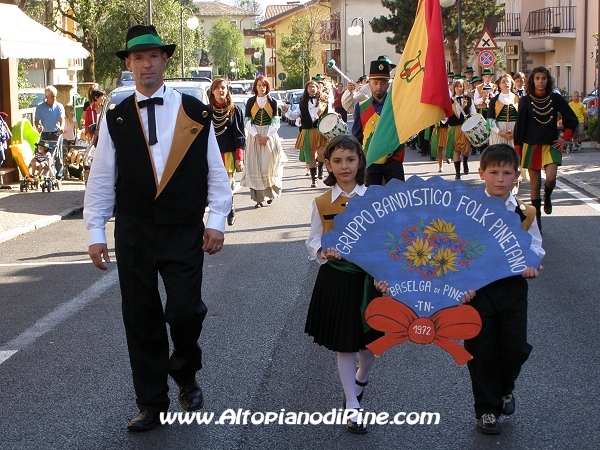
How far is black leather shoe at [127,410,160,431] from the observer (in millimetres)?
5129

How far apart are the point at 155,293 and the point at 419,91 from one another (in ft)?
7.69

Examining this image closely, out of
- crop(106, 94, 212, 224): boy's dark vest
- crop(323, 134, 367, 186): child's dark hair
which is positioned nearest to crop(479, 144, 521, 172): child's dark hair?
crop(323, 134, 367, 186): child's dark hair

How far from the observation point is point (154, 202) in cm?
501

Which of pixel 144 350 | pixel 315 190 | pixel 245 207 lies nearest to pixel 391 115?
pixel 144 350

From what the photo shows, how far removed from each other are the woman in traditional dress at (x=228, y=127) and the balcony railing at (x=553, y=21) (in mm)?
31738

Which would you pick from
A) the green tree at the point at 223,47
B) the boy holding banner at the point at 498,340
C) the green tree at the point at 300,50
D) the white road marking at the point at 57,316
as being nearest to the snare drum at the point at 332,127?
the white road marking at the point at 57,316

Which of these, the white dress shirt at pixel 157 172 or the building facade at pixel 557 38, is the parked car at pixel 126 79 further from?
the white dress shirt at pixel 157 172

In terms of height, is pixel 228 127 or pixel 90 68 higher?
pixel 90 68

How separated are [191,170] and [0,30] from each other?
12.4 meters

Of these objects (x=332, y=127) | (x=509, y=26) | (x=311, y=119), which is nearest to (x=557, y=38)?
(x=509, y=26)

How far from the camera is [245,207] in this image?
1552 cm

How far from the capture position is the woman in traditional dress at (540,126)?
1092cm

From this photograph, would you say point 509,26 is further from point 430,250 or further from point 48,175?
point 430,250

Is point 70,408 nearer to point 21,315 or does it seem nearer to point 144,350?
point 144,350
